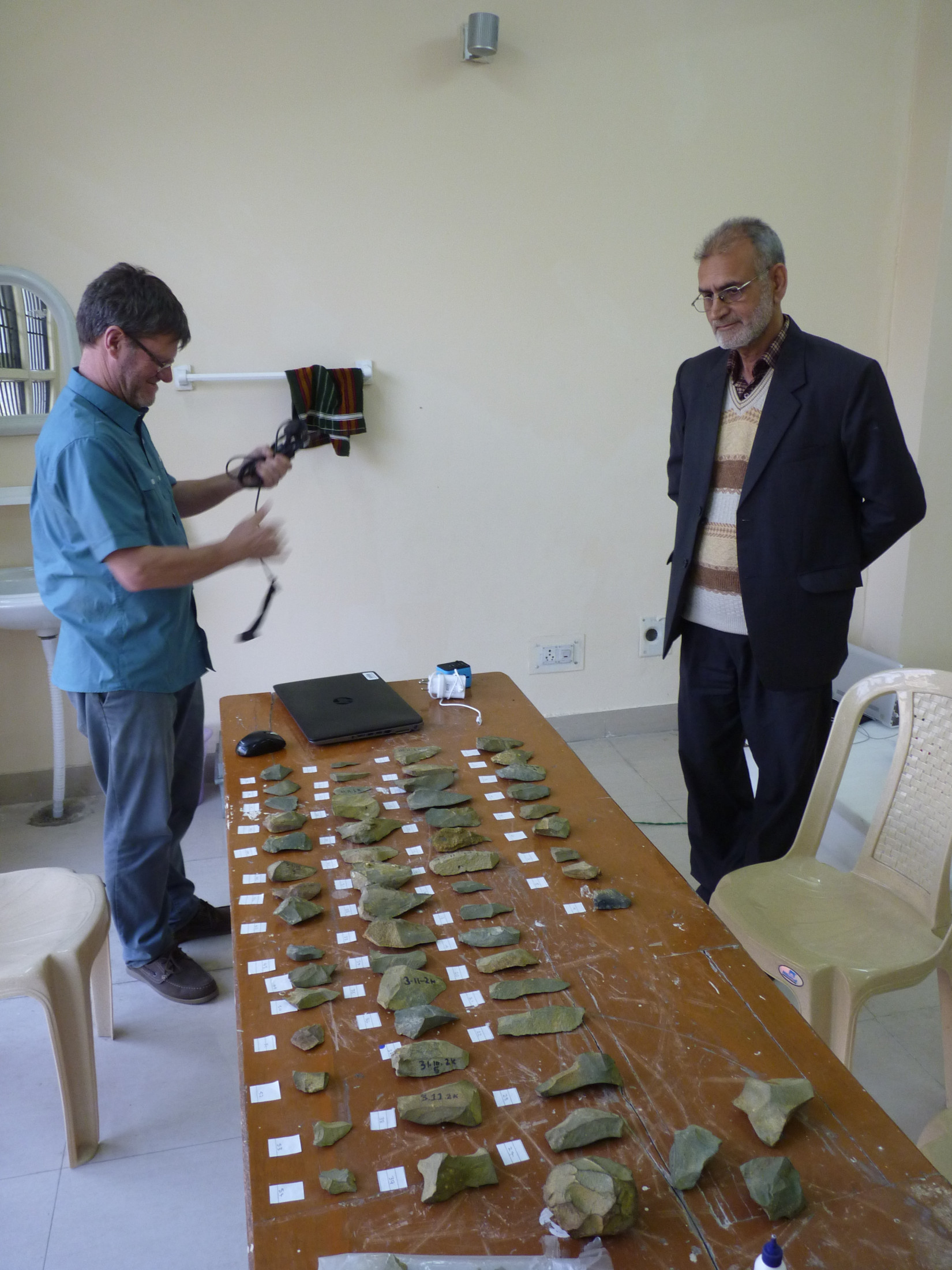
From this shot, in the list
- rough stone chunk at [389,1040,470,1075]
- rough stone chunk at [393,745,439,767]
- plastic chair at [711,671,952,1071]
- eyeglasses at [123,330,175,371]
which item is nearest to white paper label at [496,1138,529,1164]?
rough stone chunk at [389,1040,470,1075]

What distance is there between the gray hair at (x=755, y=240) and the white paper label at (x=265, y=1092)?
1792 mm

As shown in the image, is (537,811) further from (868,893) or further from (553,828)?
(868,893)

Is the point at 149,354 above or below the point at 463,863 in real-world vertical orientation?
above

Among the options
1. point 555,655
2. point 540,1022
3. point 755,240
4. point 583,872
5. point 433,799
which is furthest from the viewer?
point 555,655

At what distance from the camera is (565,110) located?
329cm

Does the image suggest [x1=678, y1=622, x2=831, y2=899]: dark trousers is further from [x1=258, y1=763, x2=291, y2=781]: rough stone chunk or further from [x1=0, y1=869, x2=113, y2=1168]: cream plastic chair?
[x1=0, y1=869, x2=113, y2=1168]: cream plastic chair

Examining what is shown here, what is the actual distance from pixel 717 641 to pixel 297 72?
7.42 feet

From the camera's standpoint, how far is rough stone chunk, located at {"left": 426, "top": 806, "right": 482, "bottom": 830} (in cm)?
163

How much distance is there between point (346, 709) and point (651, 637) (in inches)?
79.3

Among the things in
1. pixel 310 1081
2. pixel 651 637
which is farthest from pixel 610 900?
pixel 651 637

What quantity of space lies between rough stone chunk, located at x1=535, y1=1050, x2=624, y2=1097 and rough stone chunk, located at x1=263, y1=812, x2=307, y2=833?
2.29 ft

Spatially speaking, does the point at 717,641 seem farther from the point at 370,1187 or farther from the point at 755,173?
the point at 755,173

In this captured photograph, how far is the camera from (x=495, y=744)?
1.94m

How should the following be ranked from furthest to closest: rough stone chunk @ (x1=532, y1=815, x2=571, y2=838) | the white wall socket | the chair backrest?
1. the white wall socket
2. the chair backrest
3. rough stone chunk @ (x1=532, y1=815, x2=571, y2=838)
